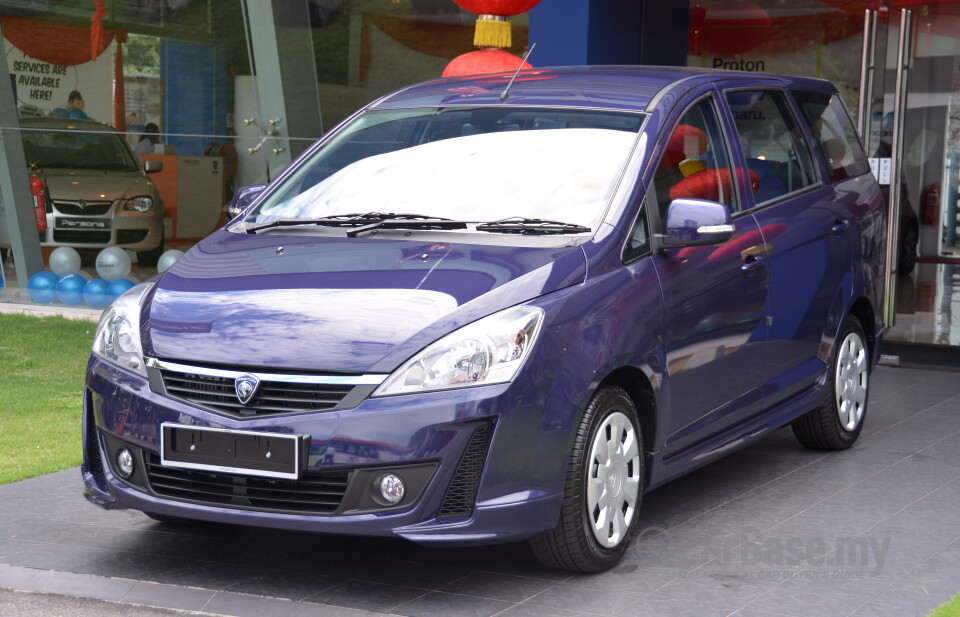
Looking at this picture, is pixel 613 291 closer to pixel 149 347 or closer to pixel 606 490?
pixel 606 490

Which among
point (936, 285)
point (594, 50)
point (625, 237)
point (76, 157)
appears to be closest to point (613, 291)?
point (625, 237)

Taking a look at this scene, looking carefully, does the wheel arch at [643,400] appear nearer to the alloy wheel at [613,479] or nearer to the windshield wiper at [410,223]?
the alloy wheel at [613,479]

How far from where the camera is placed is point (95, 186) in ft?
41.6

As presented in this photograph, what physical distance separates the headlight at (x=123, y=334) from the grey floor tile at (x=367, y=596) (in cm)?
97

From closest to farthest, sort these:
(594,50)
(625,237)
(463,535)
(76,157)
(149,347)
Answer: (463,535)
(149,347)
(625,237)
(594,50)
(76,157)

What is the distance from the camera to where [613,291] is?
4.40 metres

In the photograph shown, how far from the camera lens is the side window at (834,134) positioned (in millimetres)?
6465

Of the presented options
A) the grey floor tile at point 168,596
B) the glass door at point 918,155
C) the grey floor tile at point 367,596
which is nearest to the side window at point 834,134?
the glass door at point 918,155

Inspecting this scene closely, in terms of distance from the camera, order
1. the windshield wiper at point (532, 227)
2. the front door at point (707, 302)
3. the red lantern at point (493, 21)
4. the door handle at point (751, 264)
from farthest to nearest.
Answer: the red lantern at point (493, 21) < the door handle at point (751, 264) < the front door at point (707, 302) < the windshield wiper at point (532, 227)

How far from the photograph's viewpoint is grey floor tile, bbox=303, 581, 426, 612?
4.15 metres

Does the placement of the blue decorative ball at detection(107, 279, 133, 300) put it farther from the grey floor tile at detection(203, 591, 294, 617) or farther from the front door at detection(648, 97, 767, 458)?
the grey floor tile at detection(203, 591, 294, 617)

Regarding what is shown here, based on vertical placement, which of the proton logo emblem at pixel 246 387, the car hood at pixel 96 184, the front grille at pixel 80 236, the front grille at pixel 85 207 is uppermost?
the proton logo emblem at pixel 246 387

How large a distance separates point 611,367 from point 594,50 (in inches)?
230

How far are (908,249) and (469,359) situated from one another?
26.6ft
